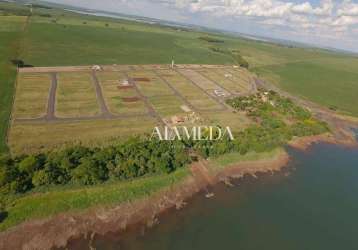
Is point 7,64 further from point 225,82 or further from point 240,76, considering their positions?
point 240,76

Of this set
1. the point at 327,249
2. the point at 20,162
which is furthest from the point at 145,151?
the point at 327,249

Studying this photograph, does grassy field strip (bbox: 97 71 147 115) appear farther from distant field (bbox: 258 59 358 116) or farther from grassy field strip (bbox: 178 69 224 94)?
distant field (bbox: 258 59 358 116)

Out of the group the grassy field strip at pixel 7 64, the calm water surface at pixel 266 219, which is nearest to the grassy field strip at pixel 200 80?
the calm water surface at pixel 266 219

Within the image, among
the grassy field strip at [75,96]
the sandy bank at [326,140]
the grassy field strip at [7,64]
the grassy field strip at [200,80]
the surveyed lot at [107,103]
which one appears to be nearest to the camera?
the surveyed lot at [107,103]

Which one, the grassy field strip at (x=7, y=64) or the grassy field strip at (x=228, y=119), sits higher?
the grassy field strip at (x=7, y=64)

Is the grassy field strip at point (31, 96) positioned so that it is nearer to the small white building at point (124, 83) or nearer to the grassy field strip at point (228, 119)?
the small white building at point (124, 83)

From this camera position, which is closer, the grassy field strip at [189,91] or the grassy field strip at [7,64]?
the grassy field strip at [7,64]

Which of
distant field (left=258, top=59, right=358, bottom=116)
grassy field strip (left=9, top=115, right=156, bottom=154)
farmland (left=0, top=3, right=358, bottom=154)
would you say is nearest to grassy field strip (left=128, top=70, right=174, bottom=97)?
farmland (left=0, top=3, right=358, bottom=154)
